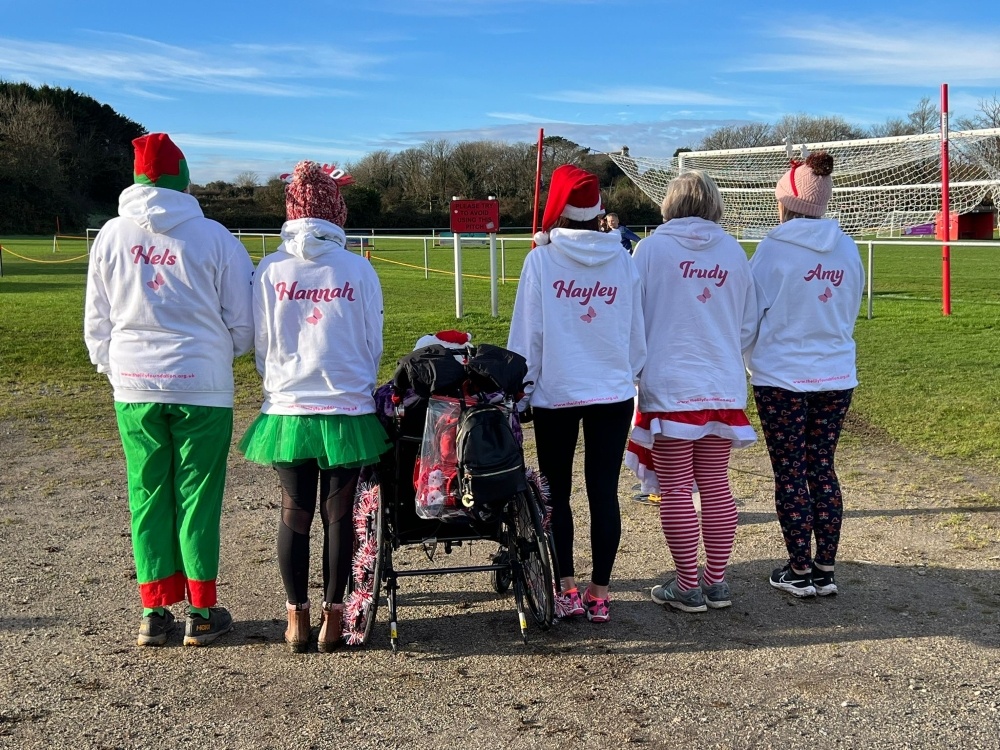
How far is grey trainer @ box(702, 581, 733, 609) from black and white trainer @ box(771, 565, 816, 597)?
312 millimetres

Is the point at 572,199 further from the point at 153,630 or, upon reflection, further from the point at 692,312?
the point at 153,630

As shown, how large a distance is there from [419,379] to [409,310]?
42.6 ft

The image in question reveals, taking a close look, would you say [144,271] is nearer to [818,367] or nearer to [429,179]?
[818,367]

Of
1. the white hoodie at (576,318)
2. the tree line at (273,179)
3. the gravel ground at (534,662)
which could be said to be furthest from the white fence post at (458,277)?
the tree line at (273,179)

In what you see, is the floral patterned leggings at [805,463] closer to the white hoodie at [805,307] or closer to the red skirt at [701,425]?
the white hoodie at [805,307]

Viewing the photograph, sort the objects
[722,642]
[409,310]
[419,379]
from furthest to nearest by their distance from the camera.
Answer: [409,310] < [722,642] < [419,379]

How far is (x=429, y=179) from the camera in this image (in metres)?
66.3

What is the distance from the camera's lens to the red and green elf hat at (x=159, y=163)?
3.71m

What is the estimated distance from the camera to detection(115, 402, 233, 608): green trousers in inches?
147

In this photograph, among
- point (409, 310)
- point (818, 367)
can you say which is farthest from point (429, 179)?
point (818, 367)

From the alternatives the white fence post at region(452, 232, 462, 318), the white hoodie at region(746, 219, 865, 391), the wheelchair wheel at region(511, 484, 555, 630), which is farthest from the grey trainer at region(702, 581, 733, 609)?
the white fence post at region(452, 232, 462, 318)

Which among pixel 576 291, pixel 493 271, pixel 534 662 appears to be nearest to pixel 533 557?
pixel 534 662

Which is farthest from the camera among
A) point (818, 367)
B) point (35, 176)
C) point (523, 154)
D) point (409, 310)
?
point (523, 154)

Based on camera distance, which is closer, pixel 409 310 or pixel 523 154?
pixel 409 310
